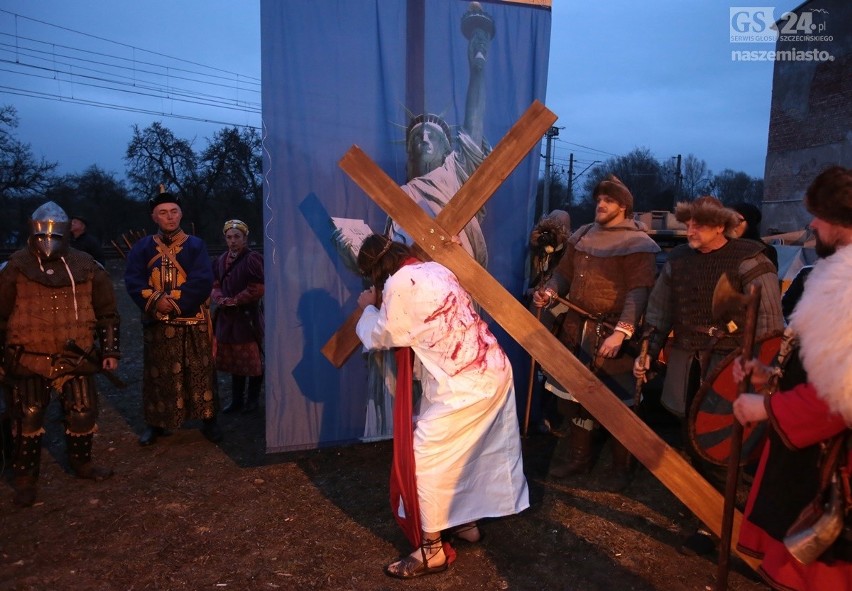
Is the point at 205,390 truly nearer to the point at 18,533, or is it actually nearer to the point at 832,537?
the point at 18,533

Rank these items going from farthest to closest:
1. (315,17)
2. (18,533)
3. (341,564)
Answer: (315,17)
(18,533)
(341,564)

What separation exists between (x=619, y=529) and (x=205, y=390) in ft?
10.3

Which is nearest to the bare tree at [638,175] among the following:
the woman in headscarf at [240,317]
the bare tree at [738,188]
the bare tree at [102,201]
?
the bare tree at [738,188]

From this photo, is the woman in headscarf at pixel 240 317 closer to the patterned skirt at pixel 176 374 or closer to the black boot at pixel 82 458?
the patterned skirt at pixel 176 374

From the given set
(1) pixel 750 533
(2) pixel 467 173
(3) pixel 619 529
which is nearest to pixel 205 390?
(2) pixel 467 173

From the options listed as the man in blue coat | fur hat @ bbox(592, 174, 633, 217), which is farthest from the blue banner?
the man in blue coat

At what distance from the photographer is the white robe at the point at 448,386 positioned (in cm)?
280

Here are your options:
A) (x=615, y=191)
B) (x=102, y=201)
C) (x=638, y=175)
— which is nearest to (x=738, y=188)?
(x=638, y=175)

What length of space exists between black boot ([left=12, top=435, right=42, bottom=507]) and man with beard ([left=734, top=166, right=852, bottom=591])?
4.00 metres

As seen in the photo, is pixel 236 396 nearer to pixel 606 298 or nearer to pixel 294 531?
pixel 294 531

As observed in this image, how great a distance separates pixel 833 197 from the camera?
6.18 feet

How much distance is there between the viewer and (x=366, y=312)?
3.10 meters

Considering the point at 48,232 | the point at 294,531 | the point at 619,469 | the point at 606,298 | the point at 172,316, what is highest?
the point at 48,232

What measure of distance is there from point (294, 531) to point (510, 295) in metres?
1.81
